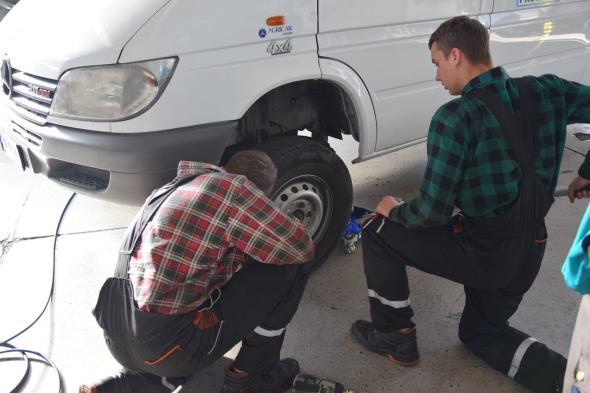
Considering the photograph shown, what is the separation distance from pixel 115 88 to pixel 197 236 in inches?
34.0

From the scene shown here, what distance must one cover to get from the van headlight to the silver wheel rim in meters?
0.84

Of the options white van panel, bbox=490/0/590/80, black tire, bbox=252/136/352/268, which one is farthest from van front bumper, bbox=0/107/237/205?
white van panel, bbox=490/0/590/80

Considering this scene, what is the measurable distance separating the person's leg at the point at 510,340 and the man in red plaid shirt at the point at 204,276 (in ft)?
2.74

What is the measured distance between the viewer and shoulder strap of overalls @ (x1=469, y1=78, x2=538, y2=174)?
1968mm

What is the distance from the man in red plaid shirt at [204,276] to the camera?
6.17 ft

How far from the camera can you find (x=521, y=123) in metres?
2.00

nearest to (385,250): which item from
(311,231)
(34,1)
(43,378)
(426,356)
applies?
(426,356)

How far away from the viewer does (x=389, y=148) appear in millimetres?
3289

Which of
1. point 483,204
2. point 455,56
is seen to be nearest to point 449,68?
point 455,56

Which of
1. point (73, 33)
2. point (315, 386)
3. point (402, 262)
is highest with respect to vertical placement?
point (73, 33)

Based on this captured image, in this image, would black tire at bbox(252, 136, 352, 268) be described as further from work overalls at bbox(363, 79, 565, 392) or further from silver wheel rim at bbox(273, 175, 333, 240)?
work overalls at bbox(363, 79, 565, 392)

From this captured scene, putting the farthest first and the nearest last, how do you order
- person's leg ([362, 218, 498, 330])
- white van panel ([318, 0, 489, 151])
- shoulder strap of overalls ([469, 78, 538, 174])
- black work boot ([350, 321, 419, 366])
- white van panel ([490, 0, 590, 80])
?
1. white van panel ([490, 0, 590, 80])
2. white van panel ([318, 0, 489, 151])
3. black work boot ([350, 321, 419, 366])
4. person's leg ([362, 218, 498, 330])
5. shoulder strap of overalls ([469, 78, 538, 174])

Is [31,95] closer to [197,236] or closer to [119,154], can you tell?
[119,154]

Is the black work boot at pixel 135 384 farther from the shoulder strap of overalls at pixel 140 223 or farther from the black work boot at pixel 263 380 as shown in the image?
the shoulder strap of overalls at pixel 140 223
